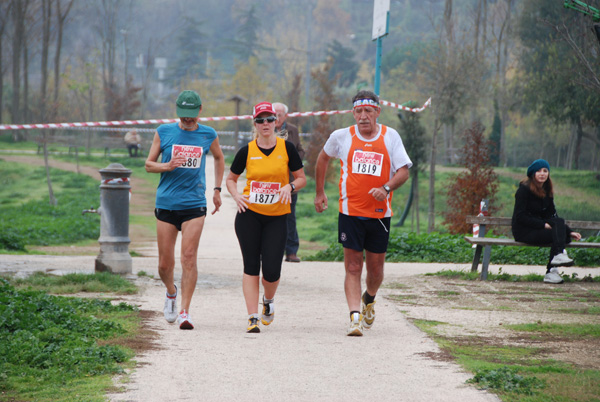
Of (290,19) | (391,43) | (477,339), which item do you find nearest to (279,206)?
(477,339)

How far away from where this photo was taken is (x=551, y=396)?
477cm

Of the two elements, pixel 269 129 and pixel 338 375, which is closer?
pixel 338 375

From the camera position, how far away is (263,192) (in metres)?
6.93

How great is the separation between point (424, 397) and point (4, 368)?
2.54 metres

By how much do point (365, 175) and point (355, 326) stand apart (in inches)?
48.3

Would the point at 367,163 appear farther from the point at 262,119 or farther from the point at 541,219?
the point at 541,219

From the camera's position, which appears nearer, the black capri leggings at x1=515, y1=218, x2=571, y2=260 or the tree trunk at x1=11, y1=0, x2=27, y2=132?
the black capri leggings at x1=515, y1=218, x2=571, y2=260

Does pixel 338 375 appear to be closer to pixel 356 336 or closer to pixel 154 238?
pixel 356 336

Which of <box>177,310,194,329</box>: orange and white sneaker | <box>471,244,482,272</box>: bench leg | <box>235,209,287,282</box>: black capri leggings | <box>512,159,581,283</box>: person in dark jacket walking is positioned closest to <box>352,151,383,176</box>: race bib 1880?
<box>235,209,287,282</box>: black capri leggings

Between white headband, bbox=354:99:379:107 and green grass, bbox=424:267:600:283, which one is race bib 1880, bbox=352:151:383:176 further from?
green grass, bbox=424:267:600:283

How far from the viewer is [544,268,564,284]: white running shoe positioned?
10.4 m

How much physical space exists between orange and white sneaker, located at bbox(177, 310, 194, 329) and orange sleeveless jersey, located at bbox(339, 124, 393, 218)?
1.57 metres

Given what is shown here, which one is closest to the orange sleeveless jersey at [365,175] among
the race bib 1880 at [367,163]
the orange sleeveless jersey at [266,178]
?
the race bib 1880 at [367,163]

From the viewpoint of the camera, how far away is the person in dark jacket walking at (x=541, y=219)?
10234 mm
